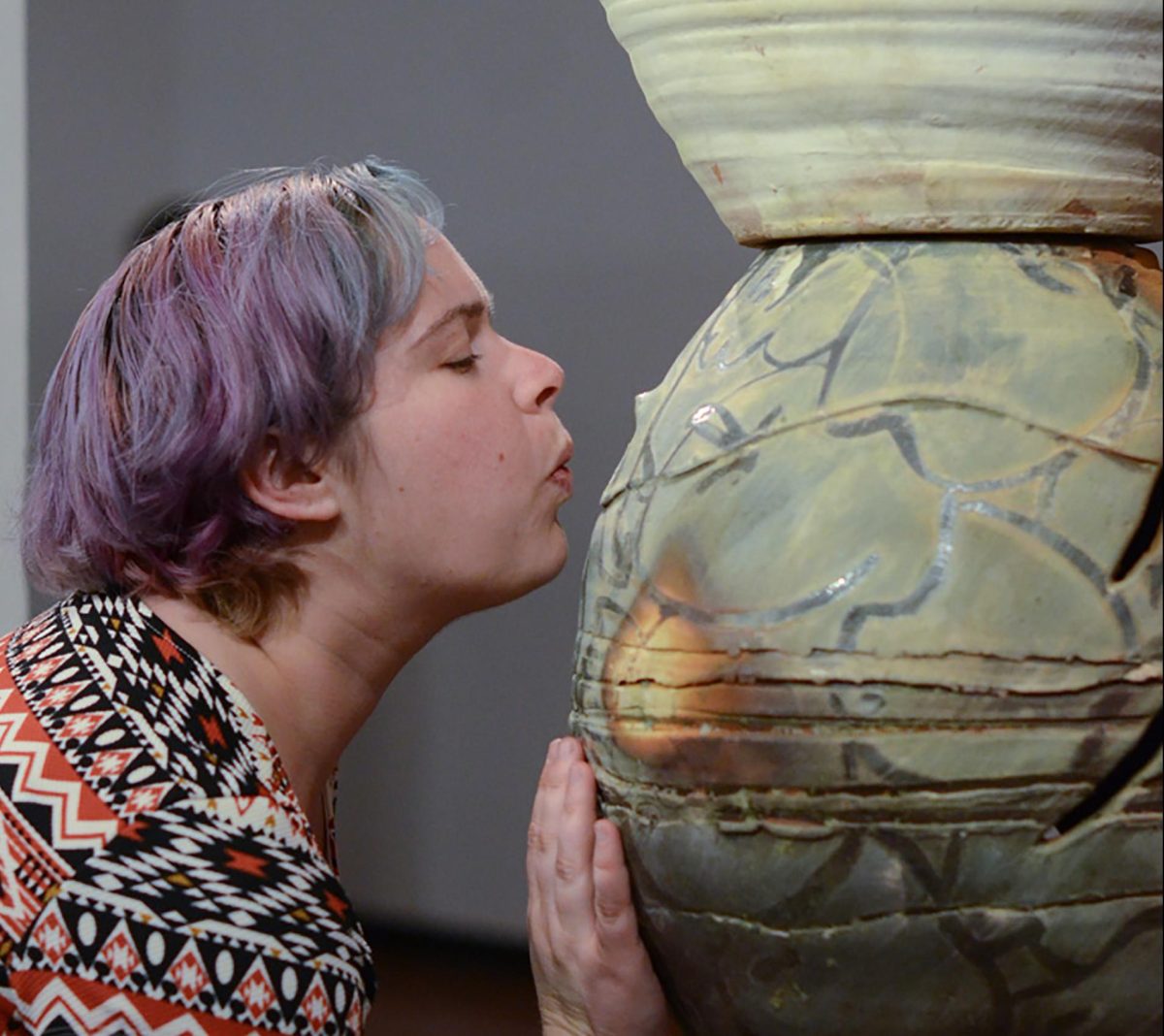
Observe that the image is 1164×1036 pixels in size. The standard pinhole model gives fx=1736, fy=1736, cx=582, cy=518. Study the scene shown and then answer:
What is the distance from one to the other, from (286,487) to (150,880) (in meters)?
0.34

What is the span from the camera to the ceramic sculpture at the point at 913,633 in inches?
36.2

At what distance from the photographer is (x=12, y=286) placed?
265 cm

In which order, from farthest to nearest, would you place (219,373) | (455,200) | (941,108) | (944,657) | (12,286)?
(12,286) < (455,200) < (219,373) < (941,108) < (944,657)

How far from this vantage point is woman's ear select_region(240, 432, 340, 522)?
133 centimetres

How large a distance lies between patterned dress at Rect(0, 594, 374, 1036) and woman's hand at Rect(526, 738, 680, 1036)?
15 cm

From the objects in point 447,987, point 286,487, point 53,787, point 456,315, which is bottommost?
point 447,987

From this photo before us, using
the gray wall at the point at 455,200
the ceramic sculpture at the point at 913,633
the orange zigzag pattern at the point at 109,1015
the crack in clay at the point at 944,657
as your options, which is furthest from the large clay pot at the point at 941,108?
→ the gray wall at the point at 455,200

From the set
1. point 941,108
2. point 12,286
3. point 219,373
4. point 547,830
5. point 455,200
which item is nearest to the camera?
point 941,108

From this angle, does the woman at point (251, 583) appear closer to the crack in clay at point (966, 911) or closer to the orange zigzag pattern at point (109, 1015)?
the orange zigzag pattern at point (109, 1015)

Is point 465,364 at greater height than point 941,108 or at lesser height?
lesser

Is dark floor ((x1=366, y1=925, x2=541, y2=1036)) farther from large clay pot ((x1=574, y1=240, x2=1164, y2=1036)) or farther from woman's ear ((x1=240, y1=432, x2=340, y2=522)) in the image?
large clay pot ((x1=574, y1=240, x2=1164, y2=1036))

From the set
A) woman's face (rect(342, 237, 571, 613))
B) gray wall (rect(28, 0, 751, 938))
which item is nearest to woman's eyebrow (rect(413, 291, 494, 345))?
woman's face (rect(342, 237, 571, 613))

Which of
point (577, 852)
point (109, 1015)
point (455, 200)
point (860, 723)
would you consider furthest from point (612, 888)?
point (455, 200)

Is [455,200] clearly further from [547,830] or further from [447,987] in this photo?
[547,830]
